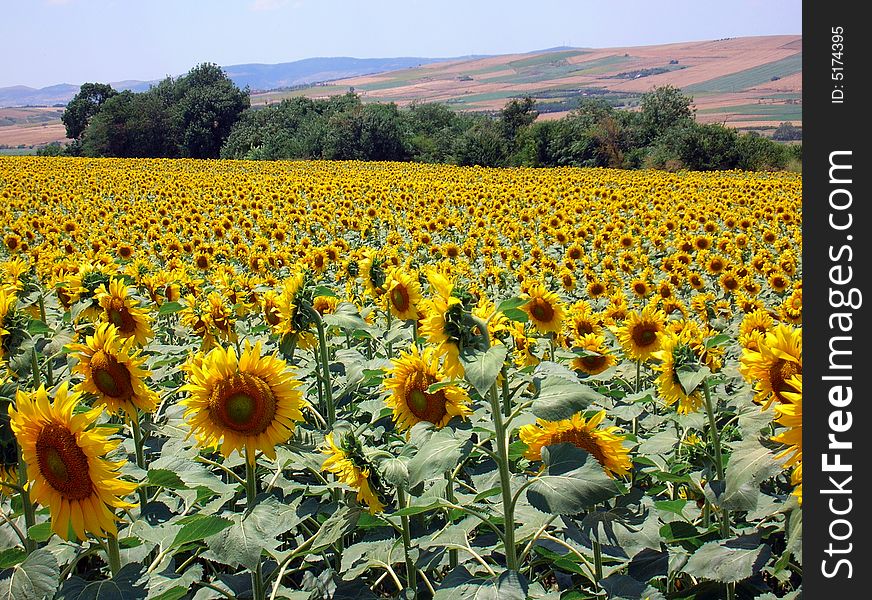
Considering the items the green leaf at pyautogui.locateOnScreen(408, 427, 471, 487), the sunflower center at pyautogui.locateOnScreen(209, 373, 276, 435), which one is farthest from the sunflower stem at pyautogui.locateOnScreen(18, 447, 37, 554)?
the green leaf at pyautogui.locateOnScreen(408, 427, 471, 487)

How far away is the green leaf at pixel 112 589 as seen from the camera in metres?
1.83

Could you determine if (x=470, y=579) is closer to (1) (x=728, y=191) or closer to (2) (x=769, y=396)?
(2) (x=769, y=396)

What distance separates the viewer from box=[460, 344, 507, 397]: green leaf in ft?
5.48

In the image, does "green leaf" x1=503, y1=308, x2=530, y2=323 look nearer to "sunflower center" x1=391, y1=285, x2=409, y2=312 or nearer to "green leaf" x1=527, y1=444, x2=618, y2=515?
"green leaf" x1=527, y1=444, x2=618, y2=515

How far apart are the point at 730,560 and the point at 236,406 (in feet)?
4.61

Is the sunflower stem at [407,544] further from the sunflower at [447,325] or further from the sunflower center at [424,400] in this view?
the sunflower at [447,325]

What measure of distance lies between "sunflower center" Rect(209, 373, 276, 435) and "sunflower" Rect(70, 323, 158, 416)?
1.69 ft

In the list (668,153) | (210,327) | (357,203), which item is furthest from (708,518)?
(668,153)

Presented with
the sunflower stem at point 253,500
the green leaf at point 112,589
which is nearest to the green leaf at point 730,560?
the sunflower stem at point 253,500

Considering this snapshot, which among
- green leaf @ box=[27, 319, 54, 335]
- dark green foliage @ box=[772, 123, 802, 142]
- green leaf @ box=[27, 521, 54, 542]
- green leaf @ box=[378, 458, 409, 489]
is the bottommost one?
dark green foliage @ box=[772, 123, 802, 142]

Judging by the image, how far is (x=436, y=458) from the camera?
70.9 inches

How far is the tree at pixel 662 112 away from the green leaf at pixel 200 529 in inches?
1809

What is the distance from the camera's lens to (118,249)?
8219 millimetres
